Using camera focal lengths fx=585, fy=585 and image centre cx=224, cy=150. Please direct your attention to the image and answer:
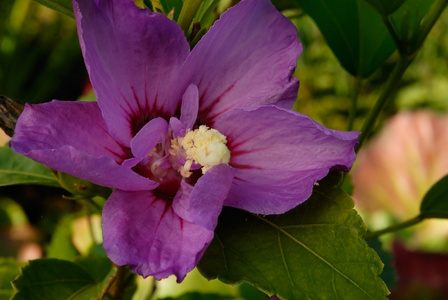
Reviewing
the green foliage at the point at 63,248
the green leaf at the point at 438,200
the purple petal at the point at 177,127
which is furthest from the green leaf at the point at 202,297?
the purple petal at the point at 177,127

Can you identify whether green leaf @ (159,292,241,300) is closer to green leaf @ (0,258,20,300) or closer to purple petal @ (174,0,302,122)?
green leaf @ (0,258,20,300)

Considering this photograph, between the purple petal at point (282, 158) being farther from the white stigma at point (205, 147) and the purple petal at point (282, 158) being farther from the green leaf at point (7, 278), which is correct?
the green leaf at point (7, 278)

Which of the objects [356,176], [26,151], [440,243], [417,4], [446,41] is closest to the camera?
[26,151]

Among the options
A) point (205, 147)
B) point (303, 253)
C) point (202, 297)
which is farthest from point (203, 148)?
point (202, 297)

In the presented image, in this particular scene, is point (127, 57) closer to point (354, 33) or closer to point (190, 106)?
point (190, 106)

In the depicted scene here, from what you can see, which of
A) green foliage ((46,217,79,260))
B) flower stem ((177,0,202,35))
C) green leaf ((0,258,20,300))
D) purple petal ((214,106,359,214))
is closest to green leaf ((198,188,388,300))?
purple petal ((214,106,359,214))

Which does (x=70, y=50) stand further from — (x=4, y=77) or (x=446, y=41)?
(x=446, y=41)

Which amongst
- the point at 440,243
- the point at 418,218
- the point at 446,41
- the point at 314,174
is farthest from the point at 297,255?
the point at 446,41

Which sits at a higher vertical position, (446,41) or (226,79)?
(226,79)
